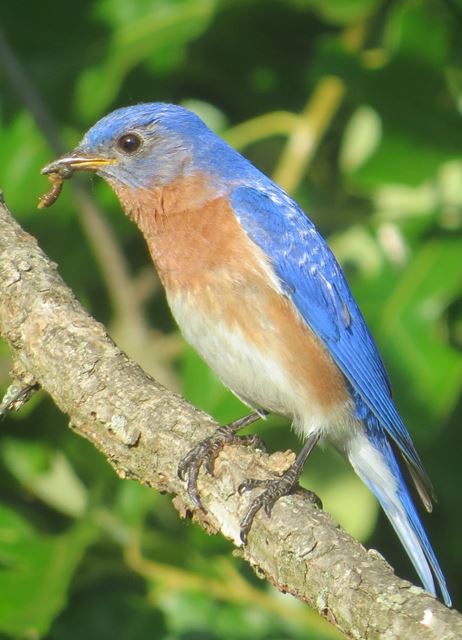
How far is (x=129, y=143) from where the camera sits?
5.23m

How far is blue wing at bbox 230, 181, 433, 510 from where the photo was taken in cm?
485

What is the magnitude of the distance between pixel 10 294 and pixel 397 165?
2418 mm

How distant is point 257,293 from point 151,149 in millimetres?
1001

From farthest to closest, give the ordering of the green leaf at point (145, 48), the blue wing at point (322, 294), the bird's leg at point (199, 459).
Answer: the green leaf at point (145, 48), the blue wing at point (322, 294), the bird's leg at point (199, 459)

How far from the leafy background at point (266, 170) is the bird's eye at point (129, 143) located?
0.35 metres

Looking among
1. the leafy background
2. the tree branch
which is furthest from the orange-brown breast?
the tree branch

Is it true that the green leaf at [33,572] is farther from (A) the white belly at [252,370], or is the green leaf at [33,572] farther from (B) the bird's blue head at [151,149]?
(B) the bird's blue head at [151,149]

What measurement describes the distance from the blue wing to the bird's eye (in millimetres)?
530

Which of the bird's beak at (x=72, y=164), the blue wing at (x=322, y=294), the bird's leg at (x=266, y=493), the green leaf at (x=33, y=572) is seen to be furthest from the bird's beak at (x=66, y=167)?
the bird's leg at (x=266, y=493)

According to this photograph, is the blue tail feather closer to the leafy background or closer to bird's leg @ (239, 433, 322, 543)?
the leafy background

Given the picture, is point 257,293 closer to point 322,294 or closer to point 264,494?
point 322,294

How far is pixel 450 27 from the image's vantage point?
5.49 meters

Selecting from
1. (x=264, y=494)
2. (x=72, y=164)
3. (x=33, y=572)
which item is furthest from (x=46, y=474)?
(x=264, y=494)

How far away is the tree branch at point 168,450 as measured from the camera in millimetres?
3045
